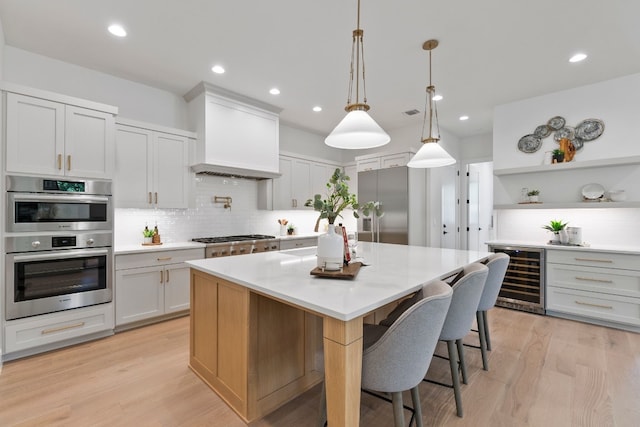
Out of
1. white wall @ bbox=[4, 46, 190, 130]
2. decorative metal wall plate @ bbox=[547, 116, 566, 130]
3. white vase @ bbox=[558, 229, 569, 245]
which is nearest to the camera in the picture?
white wall @ bbox=[4, 46, 190, 130]

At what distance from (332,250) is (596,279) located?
11.5ft

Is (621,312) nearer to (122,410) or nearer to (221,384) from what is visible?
(221,384)

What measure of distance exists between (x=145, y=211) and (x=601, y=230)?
585 cm

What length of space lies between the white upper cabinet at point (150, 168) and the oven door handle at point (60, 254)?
0.61 m

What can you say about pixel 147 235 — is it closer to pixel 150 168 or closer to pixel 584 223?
pixel 150 168

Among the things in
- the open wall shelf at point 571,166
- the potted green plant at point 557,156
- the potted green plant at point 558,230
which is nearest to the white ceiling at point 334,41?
the potted green plant at point 557,156

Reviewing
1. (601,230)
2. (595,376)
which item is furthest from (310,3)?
(601,230)

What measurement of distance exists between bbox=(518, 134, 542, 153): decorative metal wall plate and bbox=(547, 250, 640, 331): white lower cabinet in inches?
57.5

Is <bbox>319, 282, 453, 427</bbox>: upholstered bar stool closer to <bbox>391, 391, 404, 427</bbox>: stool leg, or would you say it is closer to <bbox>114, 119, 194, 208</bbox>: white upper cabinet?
<bbox>391, 391, 404, 427</bbox>: stool leg

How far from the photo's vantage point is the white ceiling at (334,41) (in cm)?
236

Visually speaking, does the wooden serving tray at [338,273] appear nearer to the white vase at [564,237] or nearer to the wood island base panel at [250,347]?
the wood island base panel at [250,347]

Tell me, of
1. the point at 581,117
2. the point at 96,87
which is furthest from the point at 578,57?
the point at 96,87

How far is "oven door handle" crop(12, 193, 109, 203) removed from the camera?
8.35ft

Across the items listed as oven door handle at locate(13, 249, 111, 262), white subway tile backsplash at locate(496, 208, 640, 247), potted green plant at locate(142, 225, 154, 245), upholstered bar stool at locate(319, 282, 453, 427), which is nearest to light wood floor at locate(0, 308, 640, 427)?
Result: upholstered bar stool at locate(319, 282, 453, 427)
